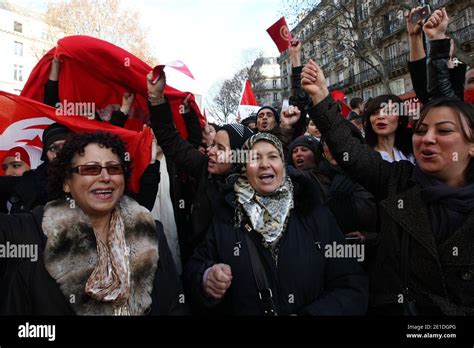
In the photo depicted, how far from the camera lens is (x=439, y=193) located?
1.98m

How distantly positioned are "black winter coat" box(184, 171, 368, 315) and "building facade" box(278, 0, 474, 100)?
5.30 m

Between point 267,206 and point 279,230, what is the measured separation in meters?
0.17

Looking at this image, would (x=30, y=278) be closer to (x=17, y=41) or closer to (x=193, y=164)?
(x=193, y=164)

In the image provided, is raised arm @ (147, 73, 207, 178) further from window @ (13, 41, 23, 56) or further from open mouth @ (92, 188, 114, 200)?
window @ (13, 41, 23, 56)

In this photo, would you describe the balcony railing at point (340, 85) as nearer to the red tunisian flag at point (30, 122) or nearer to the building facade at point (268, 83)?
the building facade at point (268, 83)

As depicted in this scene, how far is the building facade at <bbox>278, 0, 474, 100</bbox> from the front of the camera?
16750 millimetres

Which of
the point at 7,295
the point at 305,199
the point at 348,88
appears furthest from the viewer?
the point at 348,88

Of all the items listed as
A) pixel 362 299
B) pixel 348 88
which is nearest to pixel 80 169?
pixel 362 299

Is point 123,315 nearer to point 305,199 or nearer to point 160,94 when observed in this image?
point 305,199

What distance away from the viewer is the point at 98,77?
3.86 meters

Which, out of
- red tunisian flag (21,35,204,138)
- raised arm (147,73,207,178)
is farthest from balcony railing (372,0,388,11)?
raised arm (147,73,207,178)

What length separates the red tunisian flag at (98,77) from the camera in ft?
12.2

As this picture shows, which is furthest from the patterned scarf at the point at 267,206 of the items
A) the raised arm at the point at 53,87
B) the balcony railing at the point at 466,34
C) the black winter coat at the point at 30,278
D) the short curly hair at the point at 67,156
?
the balcony railing at the point at 466,34

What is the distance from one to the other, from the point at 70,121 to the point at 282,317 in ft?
8.42
